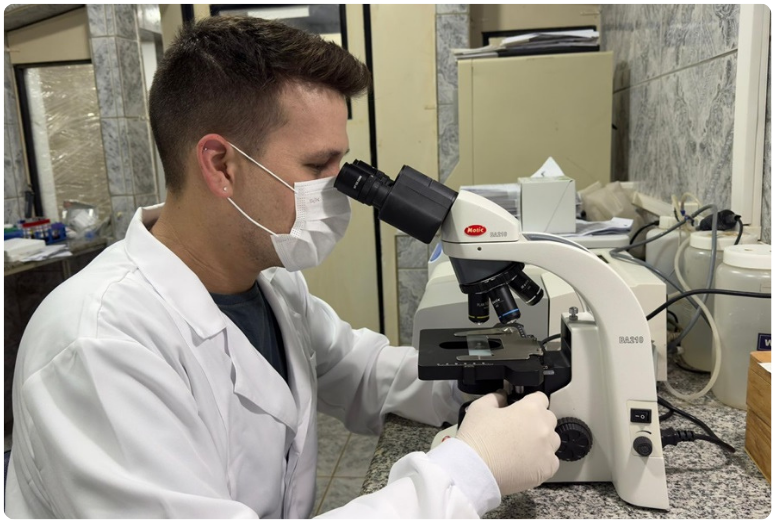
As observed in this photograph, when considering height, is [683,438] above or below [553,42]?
below

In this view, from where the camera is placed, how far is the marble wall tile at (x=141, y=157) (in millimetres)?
3018

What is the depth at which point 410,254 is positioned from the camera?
111 inches

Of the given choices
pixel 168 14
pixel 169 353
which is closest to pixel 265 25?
pixel 169 353

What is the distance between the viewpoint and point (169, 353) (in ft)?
2.54

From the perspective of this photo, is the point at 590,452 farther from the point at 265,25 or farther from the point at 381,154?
the point at 381,154

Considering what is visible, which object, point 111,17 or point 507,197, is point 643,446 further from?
point 111,17

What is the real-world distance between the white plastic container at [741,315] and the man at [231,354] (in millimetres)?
425

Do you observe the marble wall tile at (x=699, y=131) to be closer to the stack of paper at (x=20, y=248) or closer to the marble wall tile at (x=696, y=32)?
the marble wall tile at (x=696, y=32)

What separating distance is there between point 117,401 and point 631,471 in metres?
0.67

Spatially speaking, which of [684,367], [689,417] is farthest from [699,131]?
[689,417]

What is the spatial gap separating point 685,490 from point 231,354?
2.32 ft

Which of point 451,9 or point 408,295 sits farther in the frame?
point 408,295

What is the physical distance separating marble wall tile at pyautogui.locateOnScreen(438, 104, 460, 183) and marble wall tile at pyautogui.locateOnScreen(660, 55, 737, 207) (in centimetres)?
109

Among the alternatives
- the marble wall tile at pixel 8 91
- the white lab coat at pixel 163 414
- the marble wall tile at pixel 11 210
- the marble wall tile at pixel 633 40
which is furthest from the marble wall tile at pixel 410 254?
the marble wall tile at pixel 8 91
